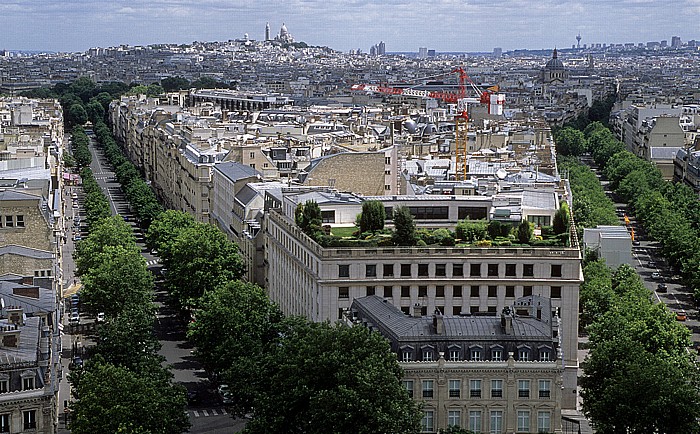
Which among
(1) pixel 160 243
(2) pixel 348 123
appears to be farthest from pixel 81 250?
(2) pixel 348 123

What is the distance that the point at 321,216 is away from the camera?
92.6m

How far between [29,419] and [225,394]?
19.0 m

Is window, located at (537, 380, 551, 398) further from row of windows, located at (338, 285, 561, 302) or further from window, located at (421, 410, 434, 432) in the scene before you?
row of windows, located at (338, 285, 561, 302)

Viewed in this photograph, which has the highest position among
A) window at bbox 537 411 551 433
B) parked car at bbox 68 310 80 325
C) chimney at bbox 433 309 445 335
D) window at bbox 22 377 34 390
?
chimney at bbox 433 309 445 335

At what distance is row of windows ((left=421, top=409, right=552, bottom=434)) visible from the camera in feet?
229

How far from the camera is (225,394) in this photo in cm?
8175

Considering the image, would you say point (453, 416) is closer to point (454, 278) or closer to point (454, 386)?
point (454, 386)

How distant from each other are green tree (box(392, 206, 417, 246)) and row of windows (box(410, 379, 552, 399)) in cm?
1742

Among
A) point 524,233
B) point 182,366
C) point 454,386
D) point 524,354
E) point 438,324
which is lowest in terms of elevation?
point 182,366

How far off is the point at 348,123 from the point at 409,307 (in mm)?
107690

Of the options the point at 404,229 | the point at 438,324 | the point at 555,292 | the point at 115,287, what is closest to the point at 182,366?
the point at 115,287

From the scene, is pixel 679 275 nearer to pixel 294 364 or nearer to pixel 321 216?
pixel 321 216

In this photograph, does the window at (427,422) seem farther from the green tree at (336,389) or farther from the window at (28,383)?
the window at (28,383)

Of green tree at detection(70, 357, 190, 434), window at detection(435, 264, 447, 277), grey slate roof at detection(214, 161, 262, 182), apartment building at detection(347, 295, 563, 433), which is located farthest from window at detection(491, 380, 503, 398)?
grey slate roof at detection(214, 161, 262, 182)
